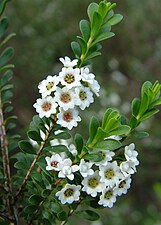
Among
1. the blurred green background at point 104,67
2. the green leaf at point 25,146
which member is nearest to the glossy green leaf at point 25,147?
the green leaf at point 25,146

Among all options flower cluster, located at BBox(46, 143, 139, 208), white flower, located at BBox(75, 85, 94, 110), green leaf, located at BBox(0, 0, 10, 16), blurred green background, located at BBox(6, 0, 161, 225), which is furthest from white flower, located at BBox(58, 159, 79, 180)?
blurred green background, located at BBox(6, 0, 161, 225)

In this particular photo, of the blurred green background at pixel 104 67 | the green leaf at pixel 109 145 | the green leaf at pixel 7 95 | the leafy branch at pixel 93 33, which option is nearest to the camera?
the green leaf at pixel 109 145

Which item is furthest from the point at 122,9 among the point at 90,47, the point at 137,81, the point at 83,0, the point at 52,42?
the point at 90,47

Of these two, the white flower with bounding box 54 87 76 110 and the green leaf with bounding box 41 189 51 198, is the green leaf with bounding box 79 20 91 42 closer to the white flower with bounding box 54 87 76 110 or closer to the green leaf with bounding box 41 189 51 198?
the white flower with bounding box 54 87 76 110

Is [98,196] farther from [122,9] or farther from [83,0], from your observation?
[122,9]

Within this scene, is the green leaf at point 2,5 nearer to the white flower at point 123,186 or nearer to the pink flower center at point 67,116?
the pink flower center at point 67,116

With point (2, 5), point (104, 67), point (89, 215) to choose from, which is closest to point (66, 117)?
point (89, 215)
